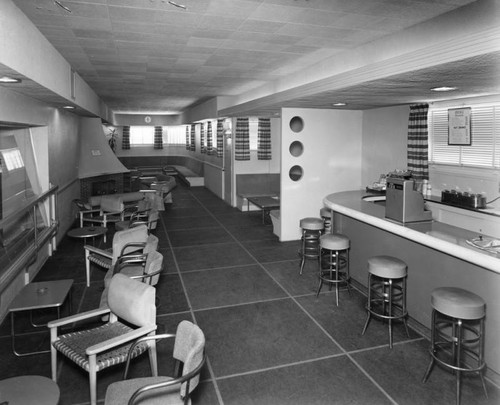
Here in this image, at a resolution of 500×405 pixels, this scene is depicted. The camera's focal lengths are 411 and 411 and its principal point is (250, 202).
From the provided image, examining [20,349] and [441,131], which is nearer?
[20,349]

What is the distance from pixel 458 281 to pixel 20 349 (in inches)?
157

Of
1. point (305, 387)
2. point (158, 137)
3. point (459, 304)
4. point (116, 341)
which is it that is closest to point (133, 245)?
point (116, 341)

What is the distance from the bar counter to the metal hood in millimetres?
6773

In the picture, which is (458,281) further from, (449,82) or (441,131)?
(441,131)

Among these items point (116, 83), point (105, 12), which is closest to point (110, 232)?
point (116, 83)

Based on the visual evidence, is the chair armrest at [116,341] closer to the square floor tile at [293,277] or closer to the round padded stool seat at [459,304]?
the round padded stool seat at [459,304]

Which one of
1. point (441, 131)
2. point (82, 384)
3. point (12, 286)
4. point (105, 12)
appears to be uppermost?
point (105, 12)

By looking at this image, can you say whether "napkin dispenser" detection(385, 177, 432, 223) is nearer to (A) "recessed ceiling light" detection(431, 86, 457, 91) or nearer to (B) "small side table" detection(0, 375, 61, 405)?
(A) "recessed ceiling light" detection(431, 86, 457, 91)

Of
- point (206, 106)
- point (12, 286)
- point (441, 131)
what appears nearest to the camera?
point (12, 286)

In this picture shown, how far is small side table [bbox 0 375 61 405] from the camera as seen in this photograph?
2230mm

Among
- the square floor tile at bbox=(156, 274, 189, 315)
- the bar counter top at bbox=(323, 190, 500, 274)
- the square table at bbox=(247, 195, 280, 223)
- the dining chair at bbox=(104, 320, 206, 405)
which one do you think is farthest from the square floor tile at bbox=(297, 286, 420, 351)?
the square table at bbox=(247, 195, 280, 223)

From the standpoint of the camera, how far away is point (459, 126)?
18.9ft

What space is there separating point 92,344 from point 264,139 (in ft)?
27.3

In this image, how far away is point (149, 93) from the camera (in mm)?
10773
